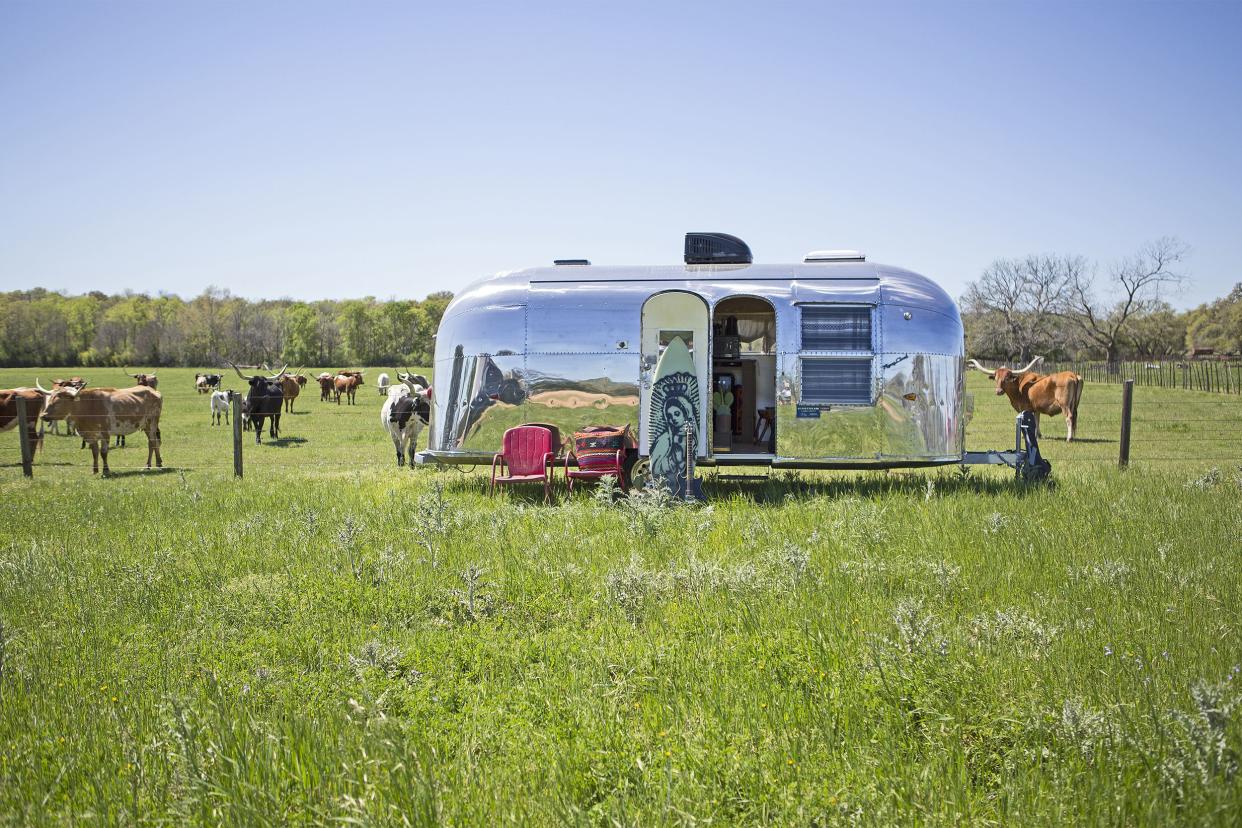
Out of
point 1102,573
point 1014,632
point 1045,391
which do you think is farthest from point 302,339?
point 1014,632

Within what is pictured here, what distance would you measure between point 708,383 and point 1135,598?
6224 mm

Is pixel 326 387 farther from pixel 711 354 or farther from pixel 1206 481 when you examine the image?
pixel 1206 481

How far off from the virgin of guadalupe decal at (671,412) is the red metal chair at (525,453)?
149 centimetres

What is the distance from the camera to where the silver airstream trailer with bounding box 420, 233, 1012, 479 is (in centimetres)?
1077

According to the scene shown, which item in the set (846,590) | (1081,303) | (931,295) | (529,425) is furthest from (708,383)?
(1081,303)

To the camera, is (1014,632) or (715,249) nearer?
(1014,632)

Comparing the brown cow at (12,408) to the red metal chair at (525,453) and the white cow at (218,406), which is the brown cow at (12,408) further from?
the red metal chair at (525,453)

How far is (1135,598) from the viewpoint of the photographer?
566 centimetres

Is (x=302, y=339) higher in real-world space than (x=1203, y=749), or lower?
higher

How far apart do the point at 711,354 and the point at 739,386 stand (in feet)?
7.24

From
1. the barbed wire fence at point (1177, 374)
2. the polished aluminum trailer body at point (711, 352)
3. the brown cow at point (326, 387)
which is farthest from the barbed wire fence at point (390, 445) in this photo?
the brown cow at point (326, 387)

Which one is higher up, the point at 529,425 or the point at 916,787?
the point at 529,425

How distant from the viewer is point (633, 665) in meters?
4.94

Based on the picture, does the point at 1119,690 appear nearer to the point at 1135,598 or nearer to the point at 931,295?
the point at 1135,598
